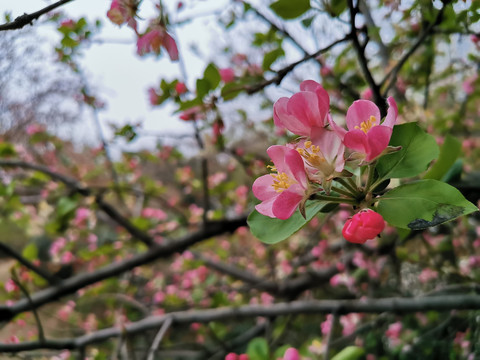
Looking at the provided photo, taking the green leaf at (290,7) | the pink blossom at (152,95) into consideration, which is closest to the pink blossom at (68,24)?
A: the pink blossom at (152,95)

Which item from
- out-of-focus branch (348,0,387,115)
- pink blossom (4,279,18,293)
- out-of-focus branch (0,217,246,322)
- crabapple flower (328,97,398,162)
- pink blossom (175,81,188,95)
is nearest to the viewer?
crabapple flower (328,97,398,162)

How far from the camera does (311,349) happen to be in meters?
1.25

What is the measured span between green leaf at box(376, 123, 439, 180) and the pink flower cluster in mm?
48

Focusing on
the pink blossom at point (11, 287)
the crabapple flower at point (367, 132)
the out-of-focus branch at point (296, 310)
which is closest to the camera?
the crabapple flower at point (367, 132)

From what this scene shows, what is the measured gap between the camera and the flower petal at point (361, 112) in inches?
16.0

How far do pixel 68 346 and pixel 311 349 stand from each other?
85 centimetres

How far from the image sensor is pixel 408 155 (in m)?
0.43

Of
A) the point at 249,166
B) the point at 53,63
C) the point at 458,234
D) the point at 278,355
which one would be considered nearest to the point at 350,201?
the point at 278,355

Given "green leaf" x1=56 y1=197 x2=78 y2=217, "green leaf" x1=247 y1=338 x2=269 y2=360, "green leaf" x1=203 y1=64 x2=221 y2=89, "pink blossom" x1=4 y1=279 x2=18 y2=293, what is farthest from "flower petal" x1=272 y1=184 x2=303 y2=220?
"pink blossom" x1=4 y1=279 x2=18 y2=293

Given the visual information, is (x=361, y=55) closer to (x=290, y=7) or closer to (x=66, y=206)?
(x=290, y=7)

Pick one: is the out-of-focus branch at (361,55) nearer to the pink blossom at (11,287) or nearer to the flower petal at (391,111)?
the flower petal at (391,111)

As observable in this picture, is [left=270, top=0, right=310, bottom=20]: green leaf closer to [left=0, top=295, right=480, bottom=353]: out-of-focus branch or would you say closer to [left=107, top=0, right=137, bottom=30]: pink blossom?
[left=107, top=0, right=137, bottom=30]: pink blossom

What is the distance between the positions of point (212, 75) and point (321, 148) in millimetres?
423

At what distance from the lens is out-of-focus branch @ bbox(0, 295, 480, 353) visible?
92 cm
